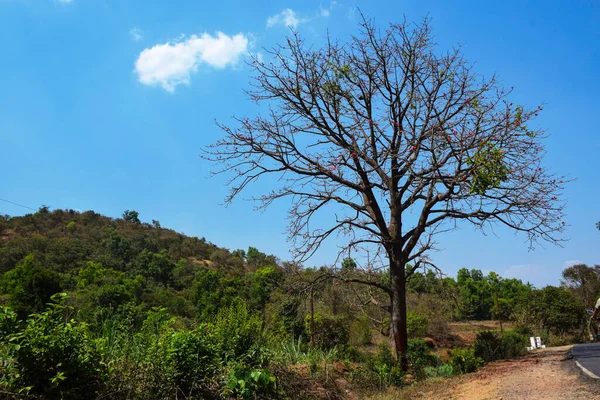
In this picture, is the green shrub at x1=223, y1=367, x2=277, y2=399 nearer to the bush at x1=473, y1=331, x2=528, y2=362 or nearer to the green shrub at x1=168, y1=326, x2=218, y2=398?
the green shrub at x1=168, y1=326, x2=218, y2=398

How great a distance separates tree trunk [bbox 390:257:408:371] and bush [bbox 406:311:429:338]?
8.47 m

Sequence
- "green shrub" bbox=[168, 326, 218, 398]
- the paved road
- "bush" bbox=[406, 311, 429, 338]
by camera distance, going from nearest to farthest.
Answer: "green shrub" bbox=[168, 326, 218, 398], the paved road, "bush" bbox=[406, 311, 429, 338]

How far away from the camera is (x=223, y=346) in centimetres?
736

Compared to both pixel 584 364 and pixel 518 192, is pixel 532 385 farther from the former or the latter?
pixel 518 192

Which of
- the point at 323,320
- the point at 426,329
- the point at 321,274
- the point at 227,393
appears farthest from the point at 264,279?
the point at 227,393

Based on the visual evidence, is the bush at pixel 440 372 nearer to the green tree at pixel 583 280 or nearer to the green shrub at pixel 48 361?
the green shrub at pixel 48 361

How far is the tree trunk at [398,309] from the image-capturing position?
42.3 feet

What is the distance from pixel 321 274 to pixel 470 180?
4.97 meters

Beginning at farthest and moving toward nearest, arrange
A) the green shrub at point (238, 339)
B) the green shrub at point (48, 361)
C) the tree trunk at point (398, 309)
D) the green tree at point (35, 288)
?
the green tree at point (35, 288) → the tree trunk at point (398, 309) → the green shrub at point (238, 339) → the green shrub at point (48, 361)

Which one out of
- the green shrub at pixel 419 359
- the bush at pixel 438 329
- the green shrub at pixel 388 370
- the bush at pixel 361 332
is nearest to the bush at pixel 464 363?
the green shrub at pixel 419 359

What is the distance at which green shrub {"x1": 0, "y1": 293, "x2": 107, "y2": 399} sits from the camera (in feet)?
16.1

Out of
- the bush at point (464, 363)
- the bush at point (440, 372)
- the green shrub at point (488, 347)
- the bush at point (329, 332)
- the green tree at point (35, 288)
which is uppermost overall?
the green tree at point (35, 288)

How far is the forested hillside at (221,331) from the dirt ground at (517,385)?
35.9 inches

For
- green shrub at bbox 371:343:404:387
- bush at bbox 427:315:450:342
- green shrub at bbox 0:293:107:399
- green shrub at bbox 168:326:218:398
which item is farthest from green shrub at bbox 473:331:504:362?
green shrub at bbox 0:293:107:399
